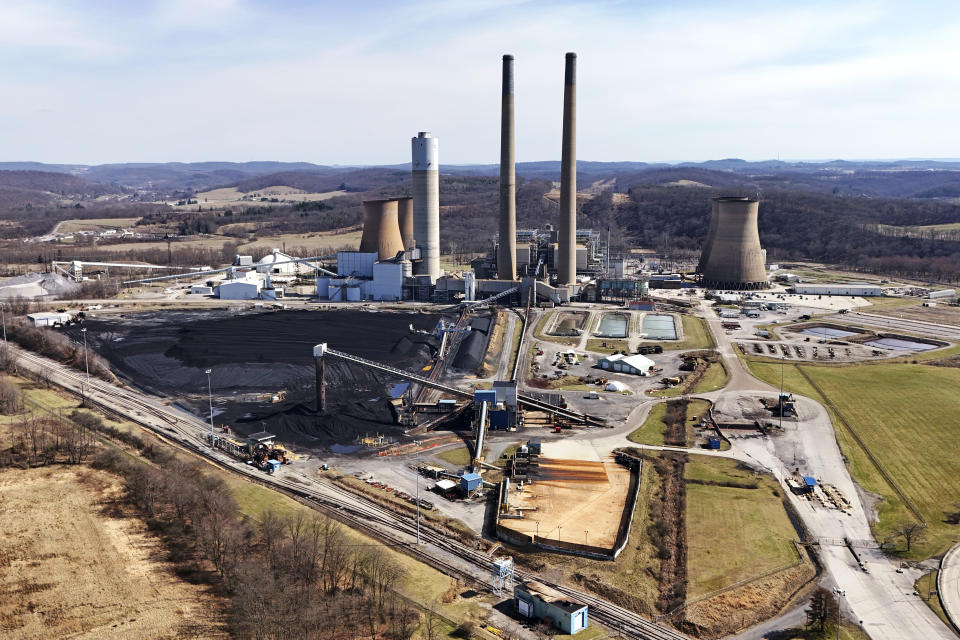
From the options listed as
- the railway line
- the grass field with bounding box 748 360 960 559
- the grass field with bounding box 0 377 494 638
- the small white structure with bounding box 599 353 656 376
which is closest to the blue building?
the railway line

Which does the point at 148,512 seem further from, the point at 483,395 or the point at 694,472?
the point at 694,472

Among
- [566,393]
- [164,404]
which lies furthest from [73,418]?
[566,393]

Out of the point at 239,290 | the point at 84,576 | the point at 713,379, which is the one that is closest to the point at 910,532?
the point at 713,379

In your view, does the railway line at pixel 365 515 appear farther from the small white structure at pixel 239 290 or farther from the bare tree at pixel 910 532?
the small white structure at pixel 239 290

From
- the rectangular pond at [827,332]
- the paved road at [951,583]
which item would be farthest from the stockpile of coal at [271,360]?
the rectangular pond at [827,332]

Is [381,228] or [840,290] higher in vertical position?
[381,228]

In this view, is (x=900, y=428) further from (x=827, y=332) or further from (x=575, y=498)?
(x=827, y=332)

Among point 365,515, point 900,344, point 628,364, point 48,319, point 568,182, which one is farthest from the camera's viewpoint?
point 568,182
